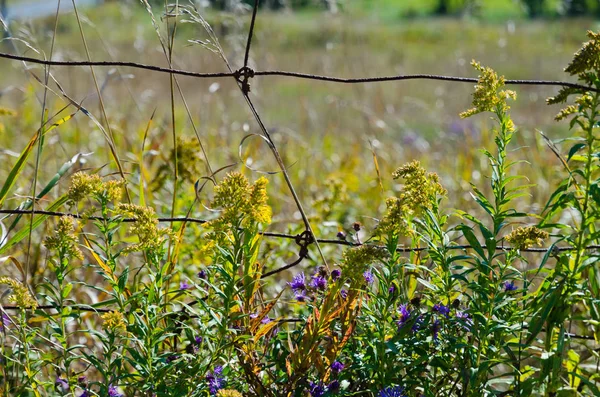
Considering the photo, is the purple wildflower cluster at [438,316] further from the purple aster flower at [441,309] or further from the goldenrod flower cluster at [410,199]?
the goldenrod flower cluster at [410,199]

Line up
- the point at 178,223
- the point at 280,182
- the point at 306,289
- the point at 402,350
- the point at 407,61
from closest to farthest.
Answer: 1. the point at 402,350
2. the point at 306,289
3. the point at 178,223
4. the point at 280,182
5. the point at 407,61

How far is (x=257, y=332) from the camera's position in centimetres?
169

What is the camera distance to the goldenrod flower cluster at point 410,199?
1.64m

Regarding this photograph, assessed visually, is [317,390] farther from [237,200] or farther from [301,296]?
[237,200]

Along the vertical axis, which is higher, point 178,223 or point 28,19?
point 28,19

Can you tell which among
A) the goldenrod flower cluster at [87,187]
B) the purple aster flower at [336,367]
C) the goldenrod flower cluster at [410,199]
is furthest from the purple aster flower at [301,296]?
the goldenrod flower cluster at [87,187]

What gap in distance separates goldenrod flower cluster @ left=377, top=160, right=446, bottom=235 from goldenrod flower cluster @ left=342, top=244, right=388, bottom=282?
5 centimetres

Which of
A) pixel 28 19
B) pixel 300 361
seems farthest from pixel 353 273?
pixel 28 19

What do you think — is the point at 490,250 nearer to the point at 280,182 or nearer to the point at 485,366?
the point at 485,366

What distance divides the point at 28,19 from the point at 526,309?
2802 millimetres

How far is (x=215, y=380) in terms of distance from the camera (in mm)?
1689

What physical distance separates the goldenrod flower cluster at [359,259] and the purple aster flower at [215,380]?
37cm

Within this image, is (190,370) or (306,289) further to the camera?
(306,289)

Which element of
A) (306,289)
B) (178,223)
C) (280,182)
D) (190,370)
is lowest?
(190,370)
